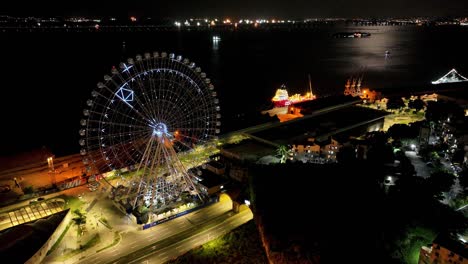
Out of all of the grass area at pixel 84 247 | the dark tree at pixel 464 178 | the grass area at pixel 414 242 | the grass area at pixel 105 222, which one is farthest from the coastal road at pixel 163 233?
the dark tree at pixel 464 178

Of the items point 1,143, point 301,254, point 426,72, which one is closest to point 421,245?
point 301,254

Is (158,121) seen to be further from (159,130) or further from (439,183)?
(439,183)

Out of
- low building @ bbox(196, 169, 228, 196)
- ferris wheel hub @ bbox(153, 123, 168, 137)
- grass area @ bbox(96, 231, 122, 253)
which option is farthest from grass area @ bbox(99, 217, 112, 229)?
low building @ bbox(196, 169, 228, 196)

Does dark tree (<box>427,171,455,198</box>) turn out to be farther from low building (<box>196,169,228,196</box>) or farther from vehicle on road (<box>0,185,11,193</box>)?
vehicle on road (<box>0,185,11,193</box>)

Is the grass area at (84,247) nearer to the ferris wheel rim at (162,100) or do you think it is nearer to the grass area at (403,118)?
the ferris wheel rim at (162,100)

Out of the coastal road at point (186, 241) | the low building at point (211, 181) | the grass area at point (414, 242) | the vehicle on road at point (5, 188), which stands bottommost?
the grass area at point (414, 242)

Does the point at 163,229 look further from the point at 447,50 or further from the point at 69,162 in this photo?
the point at 447,50
